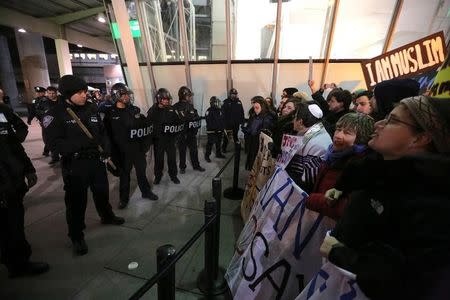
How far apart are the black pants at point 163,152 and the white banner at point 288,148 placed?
296 cm

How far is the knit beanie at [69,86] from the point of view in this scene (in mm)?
3000

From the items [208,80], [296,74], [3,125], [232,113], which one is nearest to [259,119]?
[232,113]

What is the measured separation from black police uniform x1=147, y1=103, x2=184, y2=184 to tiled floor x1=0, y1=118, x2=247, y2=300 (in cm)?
37

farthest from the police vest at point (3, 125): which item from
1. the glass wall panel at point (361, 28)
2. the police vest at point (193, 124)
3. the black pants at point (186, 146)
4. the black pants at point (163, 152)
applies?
the glass wall panel at point (361, 28)

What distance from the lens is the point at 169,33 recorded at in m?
10.8

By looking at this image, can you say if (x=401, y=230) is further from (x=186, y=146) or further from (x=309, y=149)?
(x=186, y=146)

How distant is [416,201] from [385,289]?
39 cm

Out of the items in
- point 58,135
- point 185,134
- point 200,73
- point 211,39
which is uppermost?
point 211,39

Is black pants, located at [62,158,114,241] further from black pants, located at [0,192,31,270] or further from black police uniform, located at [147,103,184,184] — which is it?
black police uniform, located at [147,103,184,184]

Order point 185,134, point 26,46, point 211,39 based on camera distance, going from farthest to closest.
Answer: point 26,46 → point 211,39 → point 185,134

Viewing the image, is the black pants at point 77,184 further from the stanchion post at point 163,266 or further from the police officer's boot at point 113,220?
the stanchion post at point 163,266

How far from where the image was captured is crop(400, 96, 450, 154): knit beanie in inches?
40.7

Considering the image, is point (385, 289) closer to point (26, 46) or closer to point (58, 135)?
point (58, 135)

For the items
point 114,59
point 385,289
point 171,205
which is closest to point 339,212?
point 385,289
